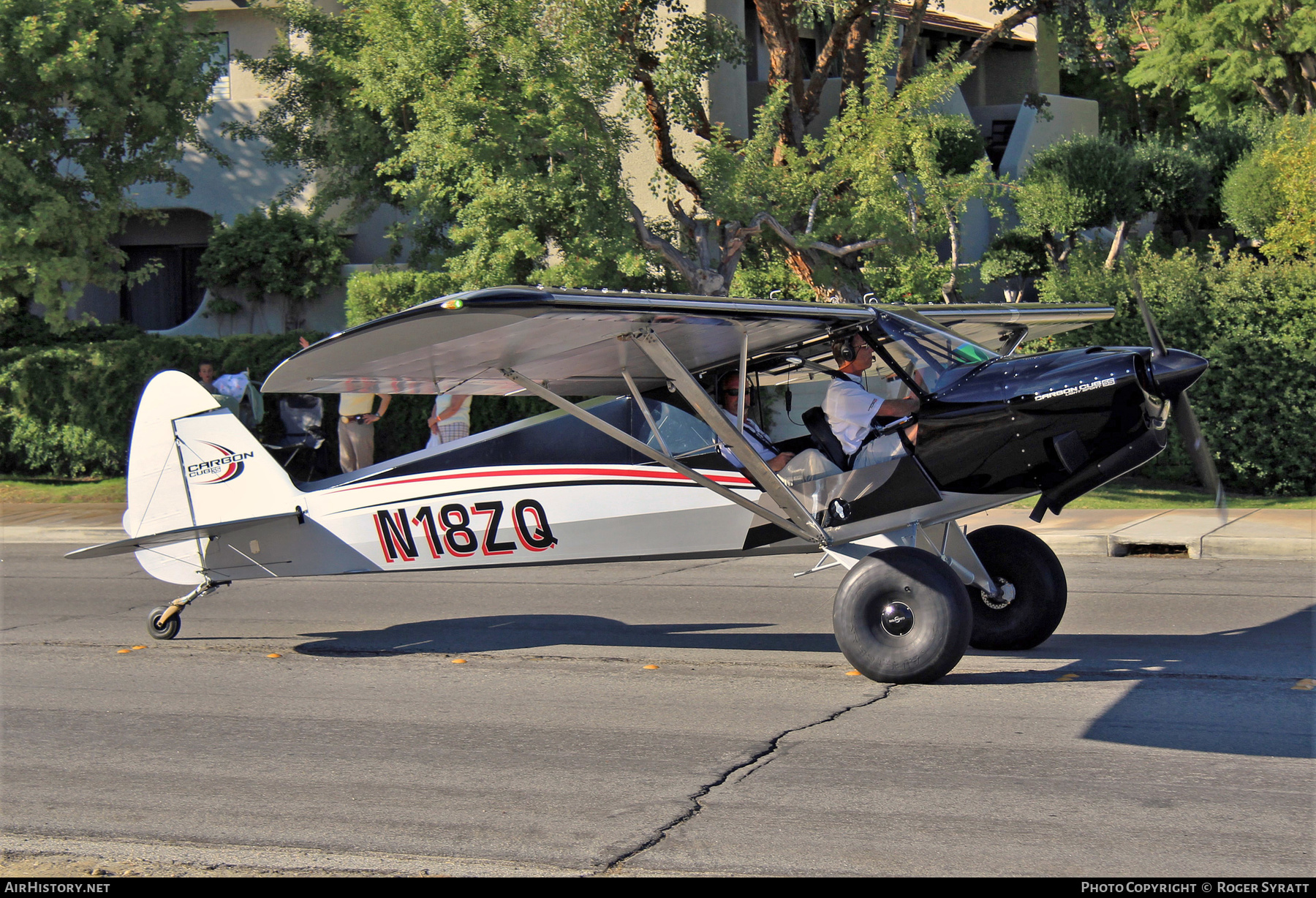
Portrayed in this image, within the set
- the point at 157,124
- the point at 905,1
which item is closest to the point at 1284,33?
the point at 905,1

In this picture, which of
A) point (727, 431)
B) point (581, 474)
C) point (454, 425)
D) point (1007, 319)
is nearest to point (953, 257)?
point (454, 425)

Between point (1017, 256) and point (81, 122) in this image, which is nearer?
point (81, 122)

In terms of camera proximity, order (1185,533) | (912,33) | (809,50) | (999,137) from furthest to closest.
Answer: (999,137)
(809,50)
(912,33)
(1185,533)

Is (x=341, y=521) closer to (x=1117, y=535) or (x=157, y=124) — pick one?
(x=1117, y=535)

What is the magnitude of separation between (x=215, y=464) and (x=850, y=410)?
4557 mm

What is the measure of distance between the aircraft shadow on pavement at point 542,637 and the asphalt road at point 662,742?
4 centimetres

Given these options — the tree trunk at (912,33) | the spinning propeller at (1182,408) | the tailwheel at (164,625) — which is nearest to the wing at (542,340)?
the spinning propeller at (1182,408)

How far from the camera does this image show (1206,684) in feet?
21.6

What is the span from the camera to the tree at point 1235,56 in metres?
25.4

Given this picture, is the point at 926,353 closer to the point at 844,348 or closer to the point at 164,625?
the point at 844,348

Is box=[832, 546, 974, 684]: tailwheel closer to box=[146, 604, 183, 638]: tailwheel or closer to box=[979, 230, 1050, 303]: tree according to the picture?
box=[146, 604, 183, 638]: tailwheel

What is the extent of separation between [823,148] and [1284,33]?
15779mm

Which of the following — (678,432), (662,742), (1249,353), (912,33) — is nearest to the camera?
(662,742)

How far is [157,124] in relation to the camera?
17.4m
